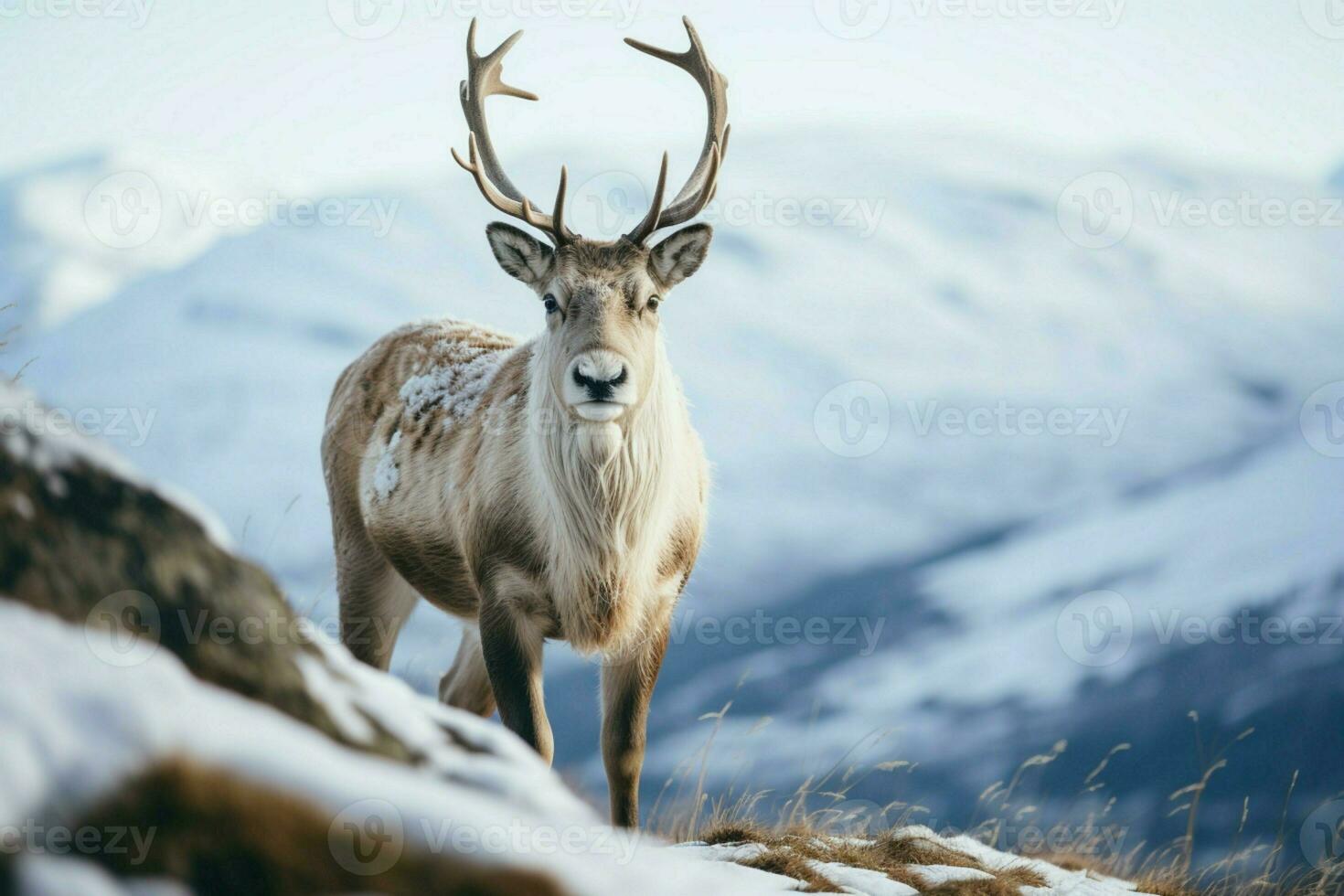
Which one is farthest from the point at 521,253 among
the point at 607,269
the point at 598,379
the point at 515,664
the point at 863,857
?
the point at 863,857

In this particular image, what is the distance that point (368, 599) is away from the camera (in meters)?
7.04

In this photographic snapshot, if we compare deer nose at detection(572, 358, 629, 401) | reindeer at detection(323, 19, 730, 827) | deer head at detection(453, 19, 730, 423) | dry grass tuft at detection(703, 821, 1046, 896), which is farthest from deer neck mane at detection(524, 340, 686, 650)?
dry grass tuft at detection(703, 821, 1046, 896)

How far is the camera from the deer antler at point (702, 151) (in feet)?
18.4

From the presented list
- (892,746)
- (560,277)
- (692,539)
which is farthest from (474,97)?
(892,746)

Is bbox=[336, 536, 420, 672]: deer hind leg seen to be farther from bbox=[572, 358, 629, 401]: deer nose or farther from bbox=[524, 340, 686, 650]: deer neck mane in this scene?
bbox=[572, 358, 629, 401]: deer nose

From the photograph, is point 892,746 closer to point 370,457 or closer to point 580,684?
point 370,457

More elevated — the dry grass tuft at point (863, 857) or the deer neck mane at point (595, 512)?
the deer neck mane at point (595, 512)

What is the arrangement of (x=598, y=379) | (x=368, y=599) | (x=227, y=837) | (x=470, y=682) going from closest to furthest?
1. (x=227, y=837)
2. (x=598, y=379)
3. (x=470, y=682)
4. (x=368, y=599)

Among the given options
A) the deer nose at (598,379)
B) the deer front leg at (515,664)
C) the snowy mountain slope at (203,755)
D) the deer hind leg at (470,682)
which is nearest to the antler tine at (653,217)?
the deer nose at (598,379)

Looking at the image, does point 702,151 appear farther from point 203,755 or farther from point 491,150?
point 203,755

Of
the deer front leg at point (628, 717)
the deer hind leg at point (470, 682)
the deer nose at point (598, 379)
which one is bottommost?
the deer hind leg at point (470, 682)

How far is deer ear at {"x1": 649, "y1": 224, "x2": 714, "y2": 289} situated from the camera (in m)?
5.66

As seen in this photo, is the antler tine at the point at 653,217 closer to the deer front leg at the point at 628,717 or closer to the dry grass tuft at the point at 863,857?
the deer front leg at the point at 628,717

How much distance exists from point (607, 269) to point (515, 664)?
1.87m
